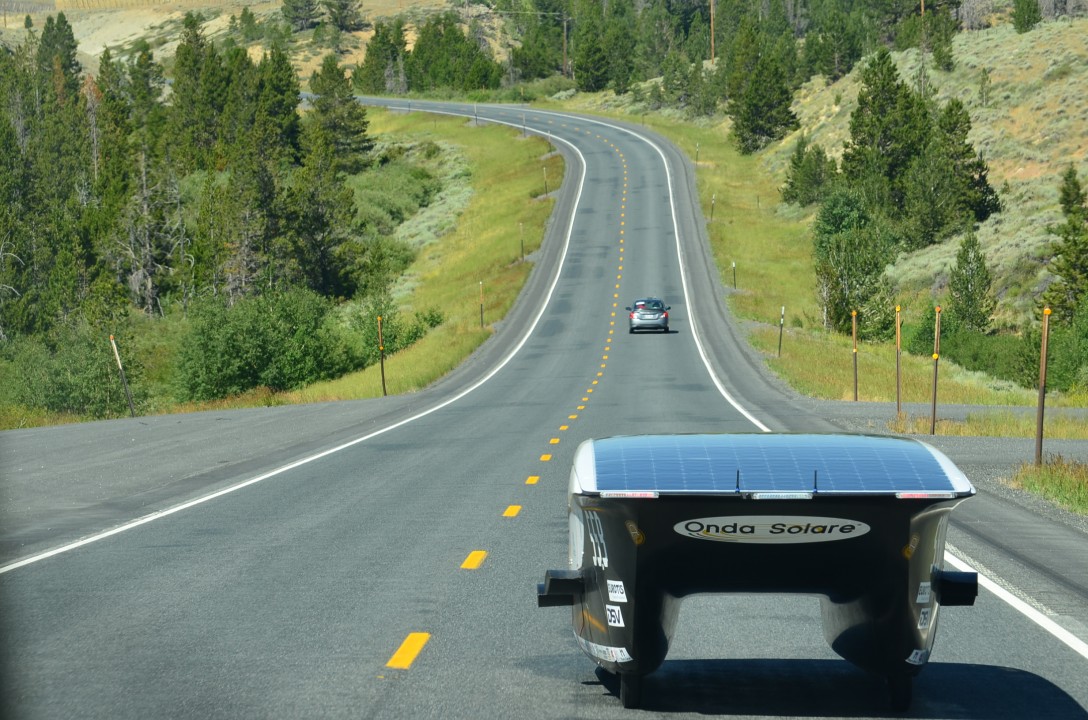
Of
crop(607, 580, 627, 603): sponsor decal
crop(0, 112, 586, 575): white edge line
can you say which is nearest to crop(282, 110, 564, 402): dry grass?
crop(0, 112, 586, 575): white edge line

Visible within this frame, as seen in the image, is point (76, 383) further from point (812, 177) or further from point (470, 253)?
point (812, 177)

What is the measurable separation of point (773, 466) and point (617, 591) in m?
0.99

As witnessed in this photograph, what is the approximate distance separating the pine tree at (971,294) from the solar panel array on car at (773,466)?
5368 cm

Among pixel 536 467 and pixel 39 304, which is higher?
pixel 536 467

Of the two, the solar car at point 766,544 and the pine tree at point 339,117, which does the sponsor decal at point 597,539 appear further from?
the pine tree at point 339,117

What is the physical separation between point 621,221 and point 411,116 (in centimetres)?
6292

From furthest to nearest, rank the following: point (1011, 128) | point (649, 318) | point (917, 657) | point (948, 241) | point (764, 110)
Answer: point (764, 110), point (1011, 128), point (948, 241), point (649, 318), point (917, 657)

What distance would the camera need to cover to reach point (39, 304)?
8594 centimetres

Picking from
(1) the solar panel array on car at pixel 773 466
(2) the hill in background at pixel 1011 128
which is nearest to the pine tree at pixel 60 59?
(2) the hill in background at pixel 1011 128

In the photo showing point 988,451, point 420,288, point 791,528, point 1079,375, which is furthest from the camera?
point 420,288

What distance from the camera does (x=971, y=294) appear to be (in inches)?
2297

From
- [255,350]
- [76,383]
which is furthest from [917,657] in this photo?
[76,383]

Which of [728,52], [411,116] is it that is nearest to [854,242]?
[728,52]

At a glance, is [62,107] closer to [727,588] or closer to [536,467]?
[536,467]
